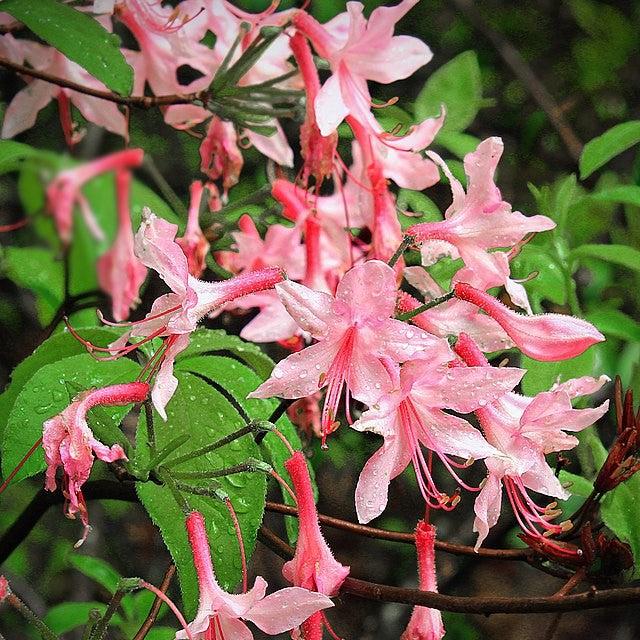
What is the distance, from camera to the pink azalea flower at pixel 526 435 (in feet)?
1.99

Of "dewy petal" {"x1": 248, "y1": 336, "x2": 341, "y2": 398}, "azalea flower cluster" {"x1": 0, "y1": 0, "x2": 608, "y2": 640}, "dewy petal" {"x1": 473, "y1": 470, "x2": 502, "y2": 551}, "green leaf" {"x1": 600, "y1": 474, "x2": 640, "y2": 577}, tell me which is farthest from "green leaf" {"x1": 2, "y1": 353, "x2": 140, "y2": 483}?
"green leaf" {"x1": 600, "y1": 474, "x2": 640, "y2": 577}

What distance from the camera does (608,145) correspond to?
34.3 inches

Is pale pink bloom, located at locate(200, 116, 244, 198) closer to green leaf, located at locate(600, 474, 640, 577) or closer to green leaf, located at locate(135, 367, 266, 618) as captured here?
green leaf, located at locate(135, 367, 266, 618)

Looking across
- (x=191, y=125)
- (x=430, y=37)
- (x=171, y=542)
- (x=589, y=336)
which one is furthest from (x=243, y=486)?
(x=430, y=37)

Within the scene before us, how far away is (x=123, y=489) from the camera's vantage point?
0.74 meters

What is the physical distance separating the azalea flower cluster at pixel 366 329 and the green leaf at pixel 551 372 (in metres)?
0.15

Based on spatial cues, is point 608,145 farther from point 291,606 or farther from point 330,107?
point 291,606

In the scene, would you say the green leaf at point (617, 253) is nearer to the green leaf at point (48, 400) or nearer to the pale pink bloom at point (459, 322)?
the pale pink bloom at point (459, 322)

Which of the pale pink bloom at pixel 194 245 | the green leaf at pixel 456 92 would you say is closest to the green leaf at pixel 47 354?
the pale pink bloom at pixel 194 245

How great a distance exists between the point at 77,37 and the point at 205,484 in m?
0.31

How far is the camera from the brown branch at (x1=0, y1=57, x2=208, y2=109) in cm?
76

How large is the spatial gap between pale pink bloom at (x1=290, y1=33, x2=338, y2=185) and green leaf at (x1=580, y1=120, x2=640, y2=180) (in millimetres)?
230

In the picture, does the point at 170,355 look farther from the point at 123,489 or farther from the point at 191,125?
the point at 191,125

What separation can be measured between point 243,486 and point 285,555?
0.08m
